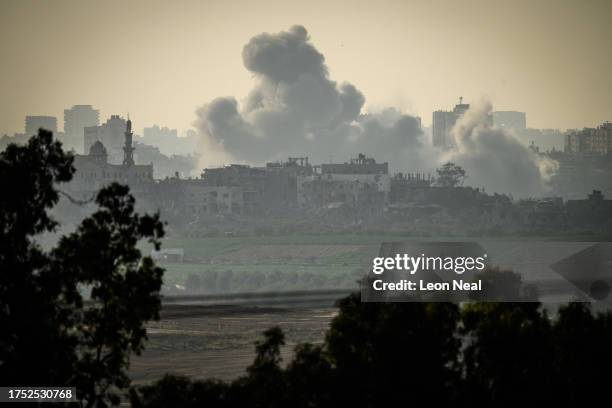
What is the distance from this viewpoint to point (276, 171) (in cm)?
15325

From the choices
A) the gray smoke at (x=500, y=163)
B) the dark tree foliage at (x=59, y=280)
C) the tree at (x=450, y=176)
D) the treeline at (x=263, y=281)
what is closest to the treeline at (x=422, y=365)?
the dark tree foliage at (x=59, y=280)

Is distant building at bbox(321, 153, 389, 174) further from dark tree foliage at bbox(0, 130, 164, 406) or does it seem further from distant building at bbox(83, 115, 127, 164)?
dark tree foliage at bbox(0, 130, 164, 406)

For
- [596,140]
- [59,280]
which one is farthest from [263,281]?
[596,140]

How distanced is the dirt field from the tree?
84.3 metres

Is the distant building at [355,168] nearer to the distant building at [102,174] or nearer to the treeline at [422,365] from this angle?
the distant building at [102,174]

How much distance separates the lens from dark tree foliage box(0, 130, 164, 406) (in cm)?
2658

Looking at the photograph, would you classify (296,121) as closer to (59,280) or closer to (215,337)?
(215,337)

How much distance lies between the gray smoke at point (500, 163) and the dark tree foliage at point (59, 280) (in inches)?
5817

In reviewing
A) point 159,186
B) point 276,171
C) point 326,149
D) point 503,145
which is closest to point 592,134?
point 503,145

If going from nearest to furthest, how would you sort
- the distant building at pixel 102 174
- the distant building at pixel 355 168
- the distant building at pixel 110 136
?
1. the distant building at pixel 102 174
2. the distant building at pixel 355 168
3. the distant building at pixel 110 136

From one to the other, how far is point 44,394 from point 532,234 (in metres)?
98.4

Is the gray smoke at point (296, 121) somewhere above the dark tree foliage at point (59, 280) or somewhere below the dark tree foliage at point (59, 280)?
above

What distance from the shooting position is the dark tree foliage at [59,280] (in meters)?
26.6

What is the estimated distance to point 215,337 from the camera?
202 feet
